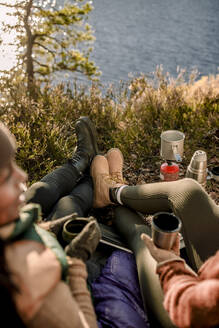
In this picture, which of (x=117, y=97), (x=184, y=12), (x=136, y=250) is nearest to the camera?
(x=136, y=250)

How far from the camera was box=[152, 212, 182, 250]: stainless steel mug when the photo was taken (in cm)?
150

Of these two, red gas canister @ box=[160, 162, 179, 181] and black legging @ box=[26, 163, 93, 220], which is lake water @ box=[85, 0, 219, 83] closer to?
red gas canister @ box=[160, 162, 179, 181]

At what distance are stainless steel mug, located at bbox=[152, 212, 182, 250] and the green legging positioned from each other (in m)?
0.21

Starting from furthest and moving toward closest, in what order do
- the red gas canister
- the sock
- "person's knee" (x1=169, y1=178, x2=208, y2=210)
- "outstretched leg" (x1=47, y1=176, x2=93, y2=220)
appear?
the red gas canister → the sock → "outstretched leg" (x1=47, y1=176, x2=93, y2=220) → "person's knee" (x1=169, y1=178, x2=208, y2=210)

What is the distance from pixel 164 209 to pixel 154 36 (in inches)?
1853

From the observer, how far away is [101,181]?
2.72 metres

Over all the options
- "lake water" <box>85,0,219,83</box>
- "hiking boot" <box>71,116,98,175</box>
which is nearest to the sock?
"hiking boot" <box>71,116,98,175</box>

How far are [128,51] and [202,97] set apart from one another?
130 ft

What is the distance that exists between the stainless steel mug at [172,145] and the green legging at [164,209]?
915mm

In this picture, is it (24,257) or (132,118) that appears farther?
(132,118)

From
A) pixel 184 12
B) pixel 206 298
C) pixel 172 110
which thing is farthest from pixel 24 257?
pixel 184 12

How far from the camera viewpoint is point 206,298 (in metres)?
1.15

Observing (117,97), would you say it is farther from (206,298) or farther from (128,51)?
(128,51)

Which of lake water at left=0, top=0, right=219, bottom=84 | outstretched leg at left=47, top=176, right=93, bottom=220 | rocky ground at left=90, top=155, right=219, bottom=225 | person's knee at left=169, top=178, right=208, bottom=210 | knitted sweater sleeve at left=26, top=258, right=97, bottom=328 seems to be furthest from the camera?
lake water at left=0, top=0, right=219, bottom=84
